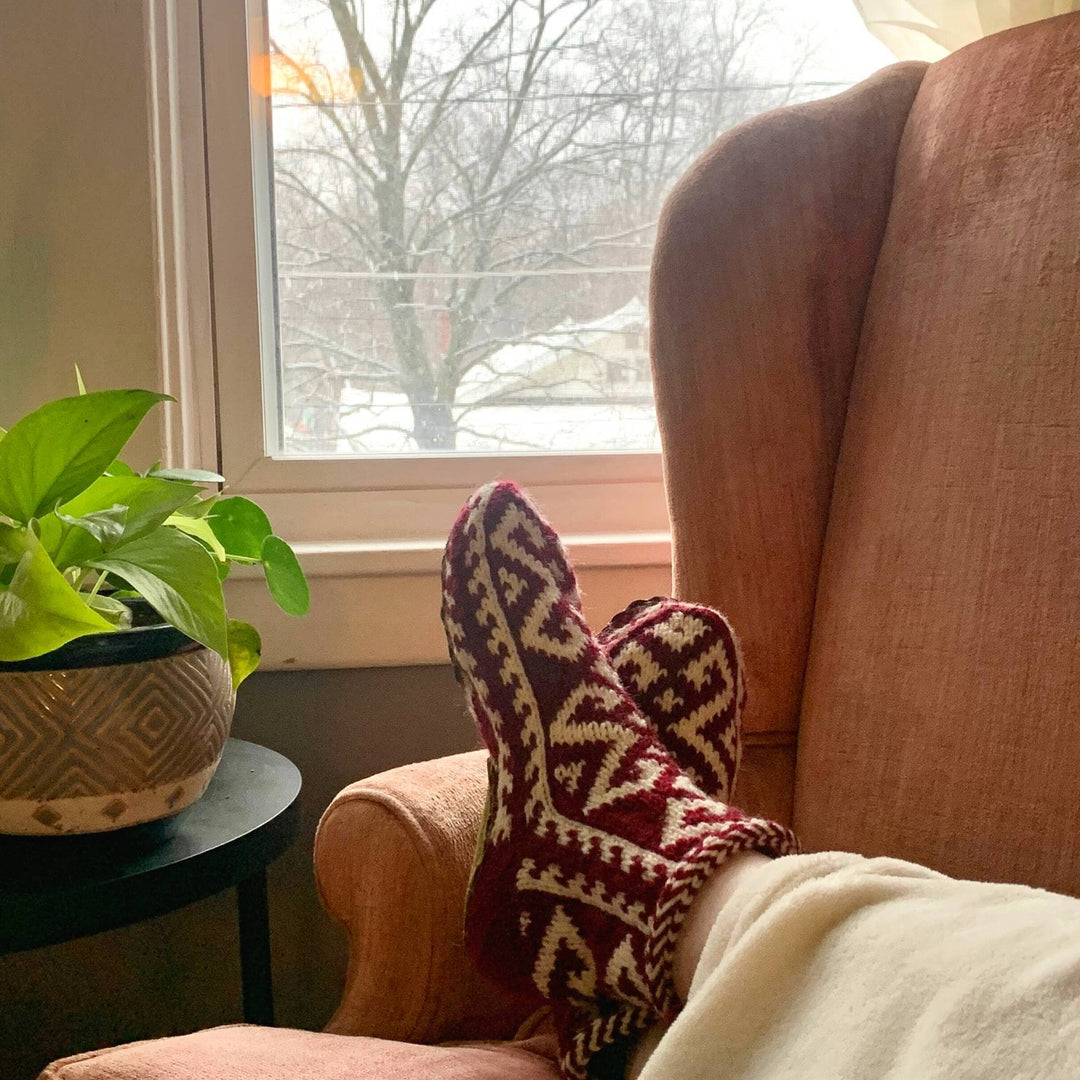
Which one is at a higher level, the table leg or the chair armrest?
the chair armrest

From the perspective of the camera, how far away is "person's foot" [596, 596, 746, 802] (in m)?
0.77

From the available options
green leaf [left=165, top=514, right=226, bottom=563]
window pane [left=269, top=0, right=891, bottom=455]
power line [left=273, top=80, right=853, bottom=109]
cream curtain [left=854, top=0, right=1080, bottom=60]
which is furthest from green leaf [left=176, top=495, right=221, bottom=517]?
cream curtain [left=854, top=0, right=1080, bottom=60]

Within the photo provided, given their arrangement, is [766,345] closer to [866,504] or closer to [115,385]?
[866,504]

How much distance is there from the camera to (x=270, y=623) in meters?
1.06

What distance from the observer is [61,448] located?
0.60 metres

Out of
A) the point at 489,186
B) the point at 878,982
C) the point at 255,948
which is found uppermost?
the point at 489,186

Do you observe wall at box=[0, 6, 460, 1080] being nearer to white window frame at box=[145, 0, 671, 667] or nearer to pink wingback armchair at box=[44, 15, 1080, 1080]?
white window frame at box=[145, 0, 671, 667]

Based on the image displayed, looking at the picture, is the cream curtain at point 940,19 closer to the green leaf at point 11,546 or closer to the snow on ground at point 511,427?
the snow on ground at point 511,427

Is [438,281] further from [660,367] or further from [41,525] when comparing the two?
[41,525]

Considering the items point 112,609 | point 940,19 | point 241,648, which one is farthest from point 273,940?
point 940,19

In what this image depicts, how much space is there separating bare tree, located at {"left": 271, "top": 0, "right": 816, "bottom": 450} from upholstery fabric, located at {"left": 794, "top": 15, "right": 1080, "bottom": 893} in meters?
0.46

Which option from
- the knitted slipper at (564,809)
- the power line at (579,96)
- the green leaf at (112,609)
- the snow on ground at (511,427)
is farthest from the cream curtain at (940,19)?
the green leaf at (112,609)

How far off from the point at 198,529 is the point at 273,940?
660mm

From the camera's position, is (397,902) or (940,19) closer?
(397,902)
